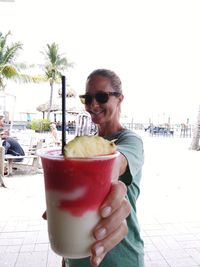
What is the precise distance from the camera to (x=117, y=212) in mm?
798

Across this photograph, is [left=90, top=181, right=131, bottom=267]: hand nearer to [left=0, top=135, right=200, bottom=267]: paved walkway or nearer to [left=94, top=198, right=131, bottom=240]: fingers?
[left=94, top=198, right=131, bottom=240]: fingers

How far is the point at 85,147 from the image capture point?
0.70 m

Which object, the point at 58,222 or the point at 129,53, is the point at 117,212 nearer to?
the point at 58,222

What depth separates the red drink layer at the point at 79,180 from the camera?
0.70m

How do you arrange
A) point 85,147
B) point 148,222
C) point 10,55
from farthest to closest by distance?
point 10,55
point 148,222
point 85,147

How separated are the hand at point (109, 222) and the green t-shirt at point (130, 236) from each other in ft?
0.95

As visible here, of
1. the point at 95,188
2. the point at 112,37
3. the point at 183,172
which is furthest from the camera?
the point at 112,37

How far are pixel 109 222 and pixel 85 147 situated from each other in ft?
0.68

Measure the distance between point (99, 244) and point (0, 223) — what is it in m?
3.63

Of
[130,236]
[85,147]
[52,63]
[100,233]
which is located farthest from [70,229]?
[52,63]

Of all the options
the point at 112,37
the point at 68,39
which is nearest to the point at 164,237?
the point at 112,37

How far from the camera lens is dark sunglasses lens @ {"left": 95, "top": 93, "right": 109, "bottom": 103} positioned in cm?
154

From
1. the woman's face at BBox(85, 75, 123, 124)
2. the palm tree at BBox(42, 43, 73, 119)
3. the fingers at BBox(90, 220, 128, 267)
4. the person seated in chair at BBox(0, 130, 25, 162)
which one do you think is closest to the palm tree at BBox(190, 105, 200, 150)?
the person seated in chair at BBox(0, 130, 25, 162)

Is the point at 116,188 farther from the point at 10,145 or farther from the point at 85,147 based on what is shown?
the point at 10,145
